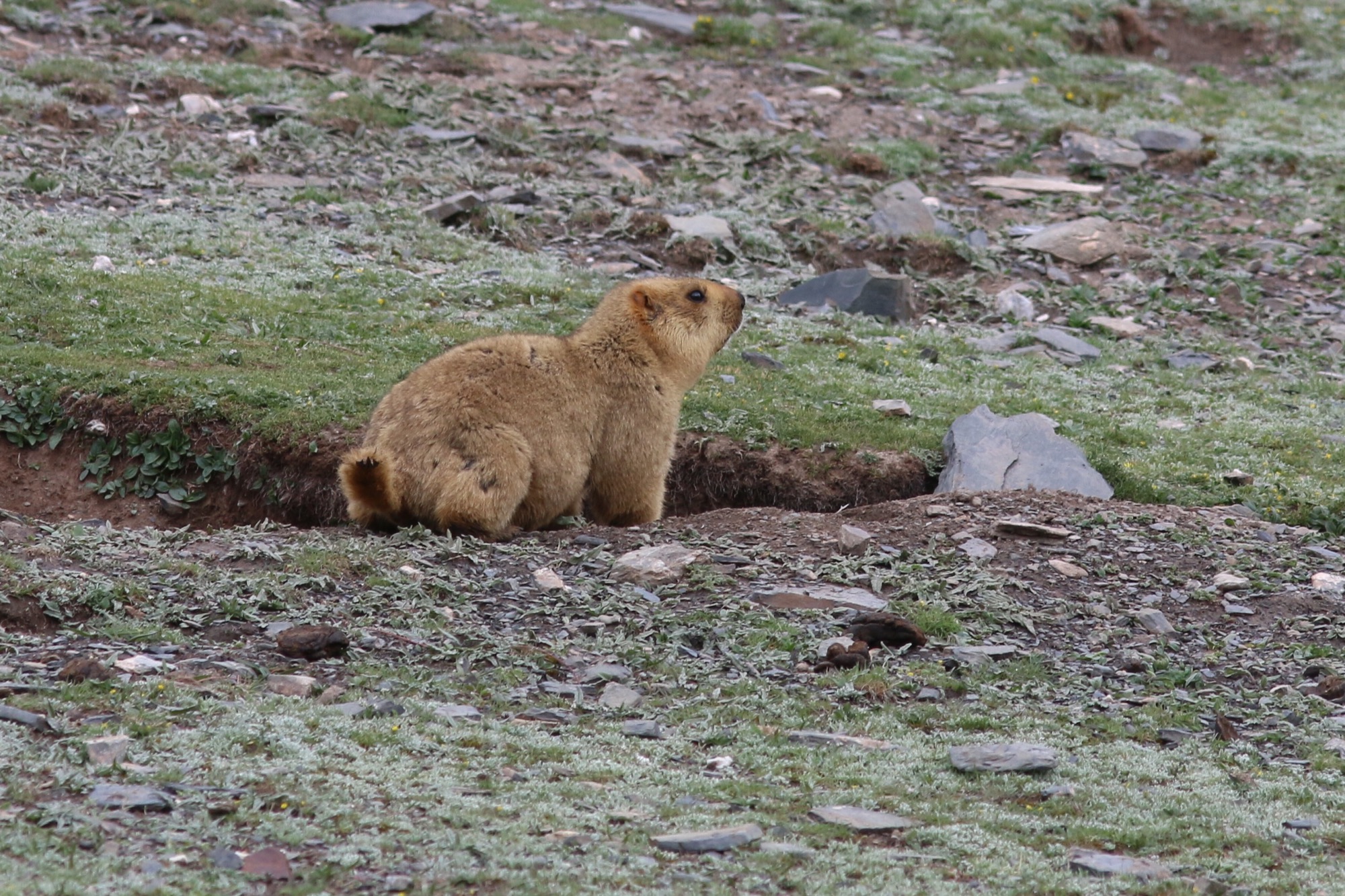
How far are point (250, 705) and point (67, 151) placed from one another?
13.1 meters

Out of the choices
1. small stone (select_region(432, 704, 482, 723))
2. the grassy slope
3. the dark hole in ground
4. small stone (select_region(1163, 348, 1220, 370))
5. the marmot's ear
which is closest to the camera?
small stone (select_region(432, 704, 482, 723))

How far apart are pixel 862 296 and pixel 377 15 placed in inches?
429

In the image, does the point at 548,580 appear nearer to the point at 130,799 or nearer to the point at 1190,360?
the point at 130,799

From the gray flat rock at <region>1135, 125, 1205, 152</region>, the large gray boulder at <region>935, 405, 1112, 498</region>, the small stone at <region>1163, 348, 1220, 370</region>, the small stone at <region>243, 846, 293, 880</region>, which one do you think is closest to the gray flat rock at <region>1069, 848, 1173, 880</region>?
the small stone at <region>243, 846, 293, 880</region>

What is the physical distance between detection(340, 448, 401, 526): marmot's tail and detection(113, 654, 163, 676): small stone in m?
2.21

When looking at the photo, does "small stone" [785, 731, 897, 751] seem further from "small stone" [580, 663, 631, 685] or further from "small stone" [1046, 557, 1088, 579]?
"small stone" [1046, 557, 1088, 579]

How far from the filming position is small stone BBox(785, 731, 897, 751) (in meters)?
6.66

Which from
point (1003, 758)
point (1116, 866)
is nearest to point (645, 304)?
point (1003, 758)

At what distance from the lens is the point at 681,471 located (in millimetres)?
11805

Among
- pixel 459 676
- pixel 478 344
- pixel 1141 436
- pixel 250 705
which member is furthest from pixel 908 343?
pixel 250 705

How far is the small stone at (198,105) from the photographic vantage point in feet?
61.5

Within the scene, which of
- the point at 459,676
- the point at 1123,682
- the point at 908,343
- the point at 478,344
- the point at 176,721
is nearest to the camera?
the point at 176,721

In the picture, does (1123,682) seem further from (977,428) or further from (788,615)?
(977,428)

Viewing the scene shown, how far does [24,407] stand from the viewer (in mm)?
11008
